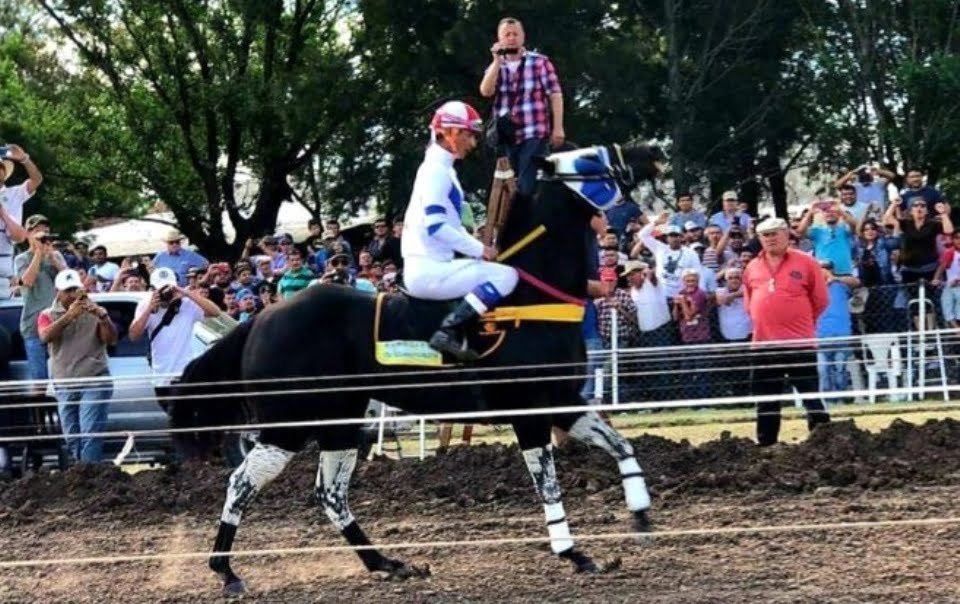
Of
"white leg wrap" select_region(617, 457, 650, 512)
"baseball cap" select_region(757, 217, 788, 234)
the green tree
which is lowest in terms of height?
"white leg wrap" select_region(617, 457, 650, 512)

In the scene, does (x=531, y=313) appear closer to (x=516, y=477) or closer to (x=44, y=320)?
(x=516, y=477)

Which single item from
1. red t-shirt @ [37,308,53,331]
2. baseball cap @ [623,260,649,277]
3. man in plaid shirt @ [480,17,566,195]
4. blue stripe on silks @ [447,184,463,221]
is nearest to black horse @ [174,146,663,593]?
blue stripe on silks @ [447,184,463,221]

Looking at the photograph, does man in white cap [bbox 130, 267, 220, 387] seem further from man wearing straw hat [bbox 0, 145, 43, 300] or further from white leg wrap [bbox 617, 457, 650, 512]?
white leg wrap [bbox 617, 457, 650, 512]

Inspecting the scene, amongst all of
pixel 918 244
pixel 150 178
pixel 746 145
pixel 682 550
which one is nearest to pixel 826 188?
pixel 746 145

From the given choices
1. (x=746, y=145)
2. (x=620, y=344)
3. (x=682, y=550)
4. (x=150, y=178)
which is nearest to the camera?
(x=682, y=550)

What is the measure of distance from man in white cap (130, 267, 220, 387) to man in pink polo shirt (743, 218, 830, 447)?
→ 4.90 metres

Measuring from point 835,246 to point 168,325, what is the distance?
23.0 feet

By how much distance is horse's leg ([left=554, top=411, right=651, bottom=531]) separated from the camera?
9891 mm

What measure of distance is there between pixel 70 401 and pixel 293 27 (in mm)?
20711

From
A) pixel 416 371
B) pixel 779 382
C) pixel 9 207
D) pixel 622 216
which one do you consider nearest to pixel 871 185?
pixel 622 216

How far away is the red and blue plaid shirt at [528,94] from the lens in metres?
11.6

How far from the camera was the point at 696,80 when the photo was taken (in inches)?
1051

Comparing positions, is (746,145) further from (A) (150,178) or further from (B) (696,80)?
(A) (150,178)

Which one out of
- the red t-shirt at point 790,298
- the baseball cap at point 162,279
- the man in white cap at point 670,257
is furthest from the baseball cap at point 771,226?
the baseball cap at point 162,279
